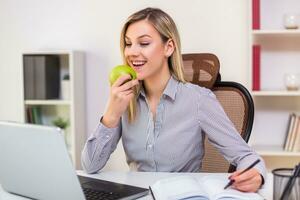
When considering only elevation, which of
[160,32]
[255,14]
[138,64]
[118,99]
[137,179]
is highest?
→ [255,14]

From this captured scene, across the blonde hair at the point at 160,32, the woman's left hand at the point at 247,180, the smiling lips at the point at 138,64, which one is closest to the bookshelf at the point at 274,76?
the blonde hair at the point at 160,32

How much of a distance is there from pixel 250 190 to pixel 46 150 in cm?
53

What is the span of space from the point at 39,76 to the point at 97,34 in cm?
50

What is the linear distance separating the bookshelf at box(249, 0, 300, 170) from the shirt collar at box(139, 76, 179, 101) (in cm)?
110

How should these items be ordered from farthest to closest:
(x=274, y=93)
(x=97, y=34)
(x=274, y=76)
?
1. (x=97, y=34)
2. (x=274, y=76)
3. (x=274, y=93)

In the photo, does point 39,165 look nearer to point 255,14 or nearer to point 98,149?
point 98,149

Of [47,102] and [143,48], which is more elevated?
[143,48]

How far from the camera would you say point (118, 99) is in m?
1.44

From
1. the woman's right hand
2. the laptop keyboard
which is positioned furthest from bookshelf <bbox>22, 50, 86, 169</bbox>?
the laptop keyboard

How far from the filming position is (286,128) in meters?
2.74

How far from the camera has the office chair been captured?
1.83 metres

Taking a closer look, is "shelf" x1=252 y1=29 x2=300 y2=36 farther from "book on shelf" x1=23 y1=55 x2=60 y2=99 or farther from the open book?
the open book

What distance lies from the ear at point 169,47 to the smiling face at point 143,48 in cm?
3

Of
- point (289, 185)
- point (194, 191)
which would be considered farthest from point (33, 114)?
point (289, 185)
